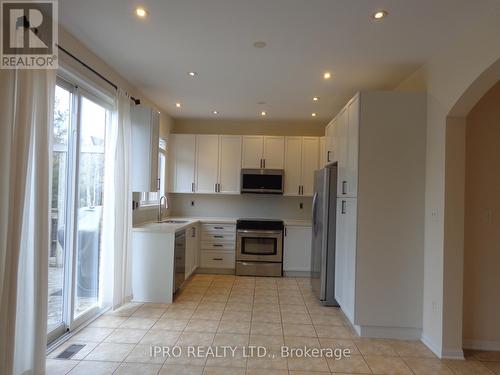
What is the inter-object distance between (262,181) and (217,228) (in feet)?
3.72

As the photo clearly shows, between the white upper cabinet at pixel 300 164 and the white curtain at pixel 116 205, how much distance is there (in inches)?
112

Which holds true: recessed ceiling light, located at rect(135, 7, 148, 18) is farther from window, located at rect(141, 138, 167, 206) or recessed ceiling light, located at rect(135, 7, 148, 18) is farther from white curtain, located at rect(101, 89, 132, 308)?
window, located at rect(141, 138, 167, 206)

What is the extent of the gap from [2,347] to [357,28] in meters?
3.24

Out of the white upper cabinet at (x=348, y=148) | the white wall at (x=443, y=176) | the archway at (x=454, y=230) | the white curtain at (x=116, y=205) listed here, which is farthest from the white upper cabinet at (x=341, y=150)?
the white curtain at (x=116, y=205)

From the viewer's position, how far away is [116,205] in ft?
10.6

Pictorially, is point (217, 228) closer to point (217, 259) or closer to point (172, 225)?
point (217, 259)

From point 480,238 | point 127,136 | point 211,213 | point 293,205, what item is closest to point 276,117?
point 293,205

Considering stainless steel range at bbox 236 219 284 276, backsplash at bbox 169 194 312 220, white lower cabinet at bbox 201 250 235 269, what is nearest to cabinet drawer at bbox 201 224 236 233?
stainless steel range at bbox 236 219 284 276

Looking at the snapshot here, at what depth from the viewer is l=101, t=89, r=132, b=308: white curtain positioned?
3217 mm

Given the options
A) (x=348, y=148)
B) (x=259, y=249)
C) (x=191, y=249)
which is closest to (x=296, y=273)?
(x=259, y=249)

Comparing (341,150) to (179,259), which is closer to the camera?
(341,150)

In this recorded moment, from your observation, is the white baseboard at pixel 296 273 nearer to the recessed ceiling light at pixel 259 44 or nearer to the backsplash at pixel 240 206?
the backsplash at pixel 240 206

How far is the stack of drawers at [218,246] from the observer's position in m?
5.00

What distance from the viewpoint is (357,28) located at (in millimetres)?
2332
